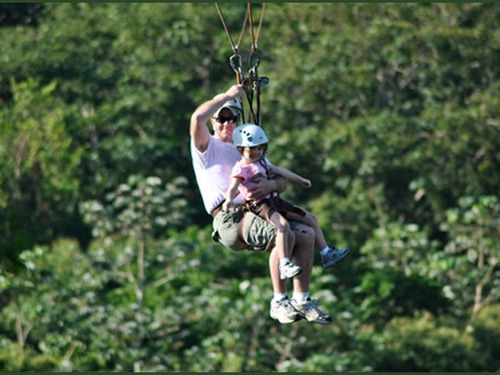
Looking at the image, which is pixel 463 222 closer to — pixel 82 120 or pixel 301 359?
pixel 301 359

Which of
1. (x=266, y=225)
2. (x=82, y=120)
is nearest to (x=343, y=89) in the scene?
(x=82, y=120)

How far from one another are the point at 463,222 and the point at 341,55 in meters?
3.56

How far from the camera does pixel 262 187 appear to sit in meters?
7.32

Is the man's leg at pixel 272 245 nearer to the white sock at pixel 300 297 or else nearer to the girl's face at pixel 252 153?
the white sock at pixel 300 297

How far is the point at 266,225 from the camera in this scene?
7398mm

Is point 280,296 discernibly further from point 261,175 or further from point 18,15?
point 18,15

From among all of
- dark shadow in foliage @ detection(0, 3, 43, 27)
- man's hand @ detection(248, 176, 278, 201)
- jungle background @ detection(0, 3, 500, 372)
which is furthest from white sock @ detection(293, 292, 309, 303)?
dark shadow in foliage @ detection(0, 3, 43, 27)

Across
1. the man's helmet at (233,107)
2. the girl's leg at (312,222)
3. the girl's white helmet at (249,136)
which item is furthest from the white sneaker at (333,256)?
the man's helmet at (233,107)

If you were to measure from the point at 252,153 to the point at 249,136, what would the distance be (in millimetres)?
93

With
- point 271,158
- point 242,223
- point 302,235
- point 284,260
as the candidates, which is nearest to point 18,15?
point 271,158

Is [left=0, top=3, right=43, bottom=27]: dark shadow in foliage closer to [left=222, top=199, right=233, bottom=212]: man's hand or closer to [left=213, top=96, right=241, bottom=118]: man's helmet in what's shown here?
[left=213, top=96, right=241, bottom=118]: man's helmet

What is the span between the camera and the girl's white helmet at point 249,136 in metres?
7.21

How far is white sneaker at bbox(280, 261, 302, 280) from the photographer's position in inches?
285

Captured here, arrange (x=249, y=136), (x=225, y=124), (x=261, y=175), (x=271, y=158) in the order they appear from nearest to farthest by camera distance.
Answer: (x=249, y=136), (x=261, y=175), (x=225, y=124), (x=271, y=158)
